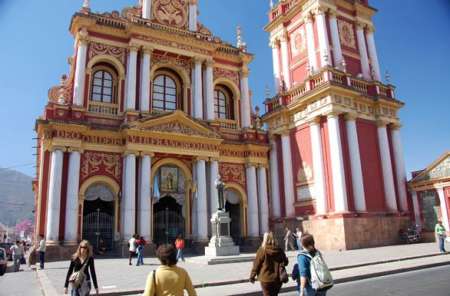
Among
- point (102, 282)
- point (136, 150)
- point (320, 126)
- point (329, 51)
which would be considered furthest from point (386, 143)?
point (102, 282)

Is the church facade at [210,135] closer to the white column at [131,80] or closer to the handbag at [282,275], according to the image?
the white column at [131,80]

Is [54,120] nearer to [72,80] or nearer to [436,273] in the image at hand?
[72,80]

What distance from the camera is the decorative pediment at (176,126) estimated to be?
19883 mm

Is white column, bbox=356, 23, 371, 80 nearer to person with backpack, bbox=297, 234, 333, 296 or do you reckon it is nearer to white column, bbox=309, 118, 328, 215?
white column, bbox=309, 118, 328, 215

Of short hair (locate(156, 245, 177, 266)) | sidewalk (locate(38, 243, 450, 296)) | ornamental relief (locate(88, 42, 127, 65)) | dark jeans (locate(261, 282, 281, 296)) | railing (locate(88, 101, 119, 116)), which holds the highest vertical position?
ornamental relief (locate(88, 42, 127, 65))

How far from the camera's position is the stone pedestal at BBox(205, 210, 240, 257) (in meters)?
15.8

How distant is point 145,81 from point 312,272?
18585 millimetres

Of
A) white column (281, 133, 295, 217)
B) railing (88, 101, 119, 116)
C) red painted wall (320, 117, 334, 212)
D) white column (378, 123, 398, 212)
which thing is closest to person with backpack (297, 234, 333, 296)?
red painted wall (320, 117, 334, 212)

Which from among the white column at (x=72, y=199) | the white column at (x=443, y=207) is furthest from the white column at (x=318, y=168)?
the white column at (x=72, y=199)

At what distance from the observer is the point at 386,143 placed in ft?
72.1

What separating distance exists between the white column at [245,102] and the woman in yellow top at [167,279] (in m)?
21.3

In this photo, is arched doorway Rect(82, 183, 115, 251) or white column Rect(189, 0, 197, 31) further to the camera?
white column Rect(189, 0, 197, 31)

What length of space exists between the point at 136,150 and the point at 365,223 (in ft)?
42.3

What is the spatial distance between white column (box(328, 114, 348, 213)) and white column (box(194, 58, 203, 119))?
25.9 feet
